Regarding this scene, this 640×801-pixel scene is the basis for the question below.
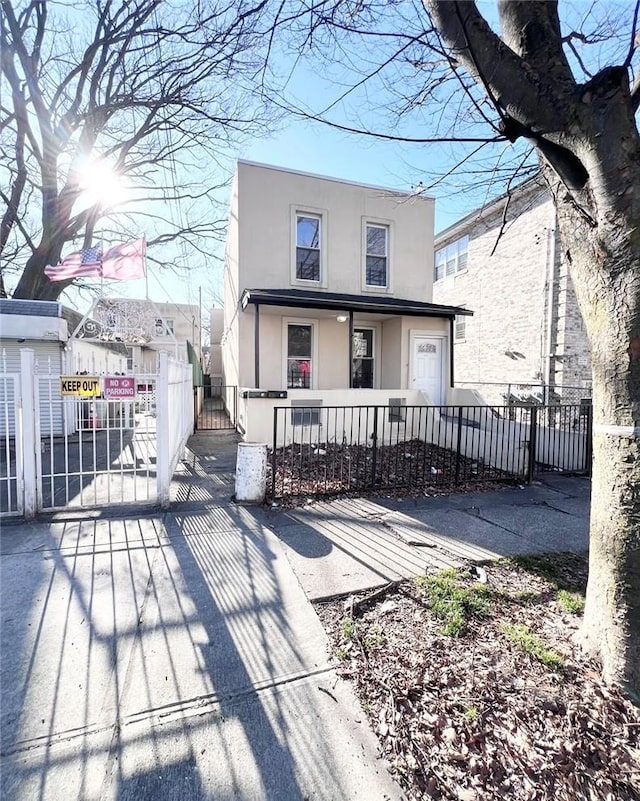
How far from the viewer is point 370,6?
10.6 feet

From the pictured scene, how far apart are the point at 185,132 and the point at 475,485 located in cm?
1590

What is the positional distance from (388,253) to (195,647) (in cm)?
1133

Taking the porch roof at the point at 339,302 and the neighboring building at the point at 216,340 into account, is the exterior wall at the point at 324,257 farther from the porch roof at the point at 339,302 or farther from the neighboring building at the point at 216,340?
the neighboring building at the point at 216,340

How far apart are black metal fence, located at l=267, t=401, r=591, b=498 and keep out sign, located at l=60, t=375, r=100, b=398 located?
2.33 m

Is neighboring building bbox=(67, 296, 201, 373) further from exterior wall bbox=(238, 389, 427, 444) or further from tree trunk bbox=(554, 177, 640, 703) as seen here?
tree trunk bbox=(554, 177, 640, 703)

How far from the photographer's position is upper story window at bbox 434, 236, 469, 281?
1617 centimetres

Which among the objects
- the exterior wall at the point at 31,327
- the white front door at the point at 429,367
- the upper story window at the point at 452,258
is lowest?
the white front door at the point at 429,367

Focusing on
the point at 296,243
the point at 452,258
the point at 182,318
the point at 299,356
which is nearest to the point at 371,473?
the point at 299,356

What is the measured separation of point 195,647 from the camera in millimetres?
2438

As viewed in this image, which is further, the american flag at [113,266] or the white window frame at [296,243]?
the white window frame at [296,243]

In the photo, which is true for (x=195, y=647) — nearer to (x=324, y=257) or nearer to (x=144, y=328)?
(x=324, y=257)

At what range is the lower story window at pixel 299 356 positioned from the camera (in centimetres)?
1066

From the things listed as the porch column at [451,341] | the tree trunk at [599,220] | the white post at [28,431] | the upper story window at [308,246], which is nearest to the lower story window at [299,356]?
the upper story window at [308,246]

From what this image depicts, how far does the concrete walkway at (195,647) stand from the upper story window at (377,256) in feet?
27.8
